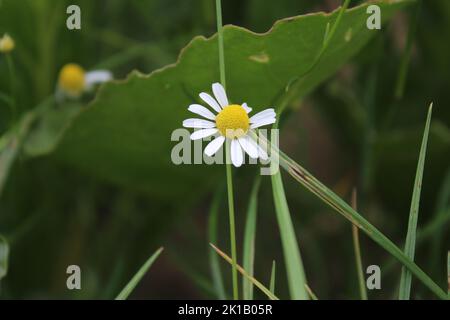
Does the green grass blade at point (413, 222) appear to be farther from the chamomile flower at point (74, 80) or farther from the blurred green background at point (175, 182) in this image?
the chamomile flower at point (74, 80)

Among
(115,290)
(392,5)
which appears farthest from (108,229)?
(392,5)

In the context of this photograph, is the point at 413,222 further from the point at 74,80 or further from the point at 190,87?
the point at 74,80

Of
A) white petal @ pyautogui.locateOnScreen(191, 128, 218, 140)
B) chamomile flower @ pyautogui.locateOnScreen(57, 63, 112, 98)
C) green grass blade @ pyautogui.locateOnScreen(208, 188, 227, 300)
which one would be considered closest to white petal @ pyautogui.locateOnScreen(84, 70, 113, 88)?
chamomile flower @ pyautogui.locateOnScreen(57, 63, 112, 98)

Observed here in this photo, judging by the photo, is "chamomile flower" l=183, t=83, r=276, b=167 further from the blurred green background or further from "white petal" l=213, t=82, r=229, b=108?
the blurred green background

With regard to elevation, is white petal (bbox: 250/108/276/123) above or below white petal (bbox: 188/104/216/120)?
below

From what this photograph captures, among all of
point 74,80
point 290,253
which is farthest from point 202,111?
point 74,80

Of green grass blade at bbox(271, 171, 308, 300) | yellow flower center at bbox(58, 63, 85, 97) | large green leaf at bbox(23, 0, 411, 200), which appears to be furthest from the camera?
yellow flower center at bbox(58, 63, 85, 97)

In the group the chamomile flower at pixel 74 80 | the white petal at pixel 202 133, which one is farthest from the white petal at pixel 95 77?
the white petal at pixel 202 133
